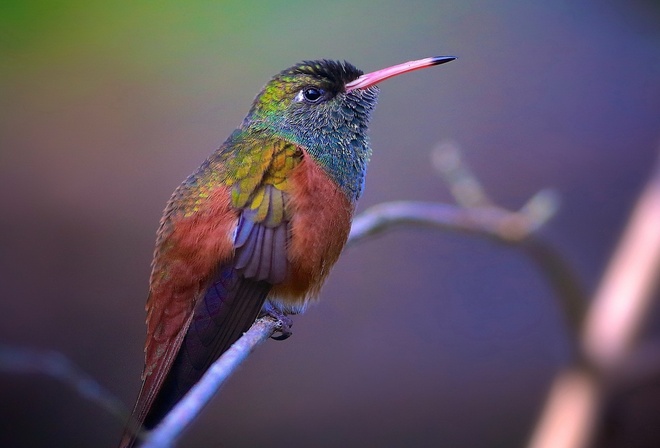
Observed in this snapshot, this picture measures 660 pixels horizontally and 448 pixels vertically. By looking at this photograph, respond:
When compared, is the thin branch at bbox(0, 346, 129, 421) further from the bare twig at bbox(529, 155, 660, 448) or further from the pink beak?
the bare twig at bbox(529, 155, 660, 448)

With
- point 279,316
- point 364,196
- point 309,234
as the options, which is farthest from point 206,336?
Result: point 364,196

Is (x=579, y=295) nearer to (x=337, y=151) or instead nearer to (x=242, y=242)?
(x=337, y=151)

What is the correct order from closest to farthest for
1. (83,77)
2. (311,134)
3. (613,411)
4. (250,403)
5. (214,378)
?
(214,378) < (311,134) < (613,411) < (250,403) < (83,77)

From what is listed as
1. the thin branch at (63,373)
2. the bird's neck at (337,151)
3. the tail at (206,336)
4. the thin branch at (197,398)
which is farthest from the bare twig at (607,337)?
the thin branch at (63,373)

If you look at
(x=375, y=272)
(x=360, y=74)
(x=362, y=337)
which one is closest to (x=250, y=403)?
(x=362, y=337)

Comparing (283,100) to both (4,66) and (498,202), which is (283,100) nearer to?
(498,202)

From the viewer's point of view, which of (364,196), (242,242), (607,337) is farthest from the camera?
(364,196)
